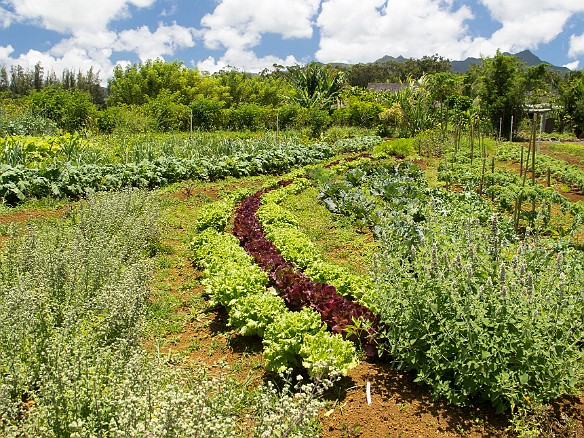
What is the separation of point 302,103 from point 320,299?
2732cm

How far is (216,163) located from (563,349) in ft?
34.8

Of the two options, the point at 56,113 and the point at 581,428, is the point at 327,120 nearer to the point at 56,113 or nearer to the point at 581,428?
the point at 56,113

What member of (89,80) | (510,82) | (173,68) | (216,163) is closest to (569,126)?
(510,82)

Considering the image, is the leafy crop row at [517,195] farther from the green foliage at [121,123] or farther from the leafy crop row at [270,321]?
the green foliage at [121,123]

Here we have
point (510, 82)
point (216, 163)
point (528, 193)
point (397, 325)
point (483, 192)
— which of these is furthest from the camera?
point (510, 82)

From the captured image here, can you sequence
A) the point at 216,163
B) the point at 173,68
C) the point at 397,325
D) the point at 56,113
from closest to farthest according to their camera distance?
1. the point at 397,325
2. the point at 216,163
3. the point at 56,113
4. the point at 173,68

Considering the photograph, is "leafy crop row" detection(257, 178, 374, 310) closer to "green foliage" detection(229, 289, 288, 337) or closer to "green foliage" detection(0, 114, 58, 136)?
"green foliage" detection(229, 289, 288, 337)

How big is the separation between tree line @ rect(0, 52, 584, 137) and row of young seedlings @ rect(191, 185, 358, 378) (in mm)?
12395

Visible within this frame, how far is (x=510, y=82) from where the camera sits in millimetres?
27000

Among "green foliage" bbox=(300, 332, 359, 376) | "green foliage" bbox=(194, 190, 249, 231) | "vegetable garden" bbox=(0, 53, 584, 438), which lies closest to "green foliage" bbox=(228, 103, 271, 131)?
"vegetable garden" bbox=(0, 53, 584, 438)

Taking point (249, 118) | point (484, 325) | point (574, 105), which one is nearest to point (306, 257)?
point (484, 325)

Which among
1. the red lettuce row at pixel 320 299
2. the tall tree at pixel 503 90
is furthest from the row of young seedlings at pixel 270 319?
the tall tree at pixel 503 90

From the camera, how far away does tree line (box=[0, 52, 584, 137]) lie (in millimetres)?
21281

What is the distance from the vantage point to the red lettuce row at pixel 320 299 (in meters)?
4.08
